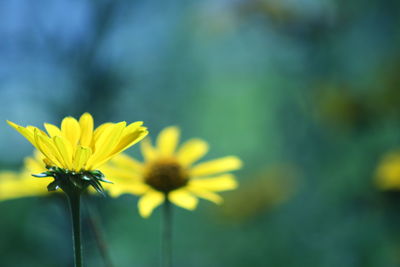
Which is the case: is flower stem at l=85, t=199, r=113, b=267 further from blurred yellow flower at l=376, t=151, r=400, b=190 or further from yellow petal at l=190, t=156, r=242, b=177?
blurred yellow flower at l=376, t=151, r=400, b=190

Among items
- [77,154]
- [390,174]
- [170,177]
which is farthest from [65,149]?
[390,174]

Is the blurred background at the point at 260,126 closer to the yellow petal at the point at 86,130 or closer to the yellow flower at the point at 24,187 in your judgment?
the yellow flower at the point at 24,187

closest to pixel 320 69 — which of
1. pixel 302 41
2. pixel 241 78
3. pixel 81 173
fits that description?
pixel 302 41

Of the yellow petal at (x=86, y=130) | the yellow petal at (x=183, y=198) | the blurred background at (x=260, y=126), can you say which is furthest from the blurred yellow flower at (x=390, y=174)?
the yellow petal at (x=86, y=130)

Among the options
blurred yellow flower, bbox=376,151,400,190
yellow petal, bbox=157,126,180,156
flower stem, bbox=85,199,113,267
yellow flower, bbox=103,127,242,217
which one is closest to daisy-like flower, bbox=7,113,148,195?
flower stem, bbox=85,199,113,267

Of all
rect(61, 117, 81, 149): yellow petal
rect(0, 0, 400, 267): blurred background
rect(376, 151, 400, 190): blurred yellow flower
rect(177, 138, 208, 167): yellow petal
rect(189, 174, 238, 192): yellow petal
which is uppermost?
rect(0, 0, 400, 267): blurred background

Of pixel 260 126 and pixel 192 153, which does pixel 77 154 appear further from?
pixel 260 126
